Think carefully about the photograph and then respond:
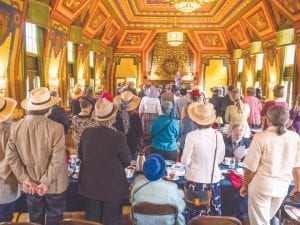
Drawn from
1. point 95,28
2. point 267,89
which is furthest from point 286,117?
point 95,28

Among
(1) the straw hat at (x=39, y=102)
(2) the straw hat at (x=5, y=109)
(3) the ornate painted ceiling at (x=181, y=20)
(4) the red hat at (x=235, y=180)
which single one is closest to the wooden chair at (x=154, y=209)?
(4) the red hat at (x=235, y=180)

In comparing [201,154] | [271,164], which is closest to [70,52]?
[201,154]

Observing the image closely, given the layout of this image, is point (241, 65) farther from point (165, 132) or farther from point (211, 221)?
point (211, 221)

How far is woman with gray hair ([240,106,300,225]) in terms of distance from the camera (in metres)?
2.82

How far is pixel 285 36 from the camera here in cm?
1061

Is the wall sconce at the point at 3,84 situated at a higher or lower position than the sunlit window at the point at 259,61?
lower

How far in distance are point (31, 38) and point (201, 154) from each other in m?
7.01

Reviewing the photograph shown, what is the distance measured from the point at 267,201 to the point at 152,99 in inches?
184

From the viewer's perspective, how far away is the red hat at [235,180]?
3.57m

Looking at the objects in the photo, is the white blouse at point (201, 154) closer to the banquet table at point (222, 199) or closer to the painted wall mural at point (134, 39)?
the banquet table at point (222, 199)

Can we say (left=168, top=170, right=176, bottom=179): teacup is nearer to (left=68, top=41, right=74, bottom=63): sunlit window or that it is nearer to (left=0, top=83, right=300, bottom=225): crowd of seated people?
(left=0, top=83, right=300, bottom=225): crowd of seated people

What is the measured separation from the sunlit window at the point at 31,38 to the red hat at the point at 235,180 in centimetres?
673

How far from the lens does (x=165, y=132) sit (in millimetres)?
4738

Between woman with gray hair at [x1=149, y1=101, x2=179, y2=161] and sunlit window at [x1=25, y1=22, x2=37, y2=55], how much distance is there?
206 inches
